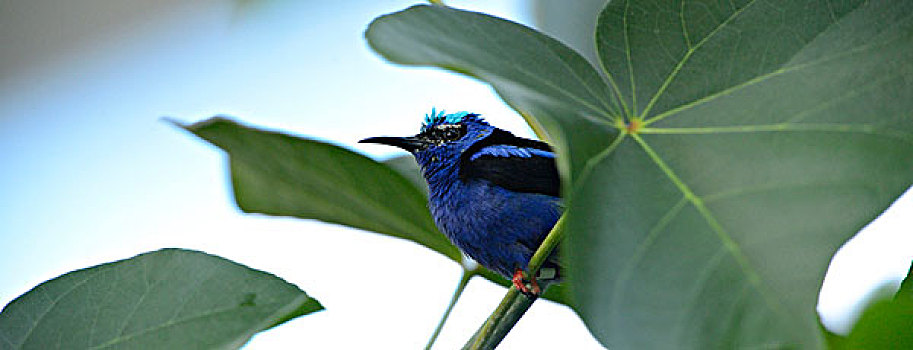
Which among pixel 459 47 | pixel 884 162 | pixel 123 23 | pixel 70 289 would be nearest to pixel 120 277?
pixel 70 289

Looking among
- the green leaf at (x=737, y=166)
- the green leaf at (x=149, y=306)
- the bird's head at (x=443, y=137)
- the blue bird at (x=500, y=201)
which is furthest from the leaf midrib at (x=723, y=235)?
the bird's head at (x=443, y=137)


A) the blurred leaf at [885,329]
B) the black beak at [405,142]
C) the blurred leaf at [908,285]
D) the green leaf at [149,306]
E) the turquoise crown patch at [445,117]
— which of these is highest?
the turquoise crown patch at [445,117]

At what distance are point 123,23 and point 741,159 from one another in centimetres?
202

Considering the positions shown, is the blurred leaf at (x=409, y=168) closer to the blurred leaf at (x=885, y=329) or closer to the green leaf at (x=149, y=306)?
the green leaf at (x=149, y=306)

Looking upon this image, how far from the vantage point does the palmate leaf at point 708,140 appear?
0.27 metres

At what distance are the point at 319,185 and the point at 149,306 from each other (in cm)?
15

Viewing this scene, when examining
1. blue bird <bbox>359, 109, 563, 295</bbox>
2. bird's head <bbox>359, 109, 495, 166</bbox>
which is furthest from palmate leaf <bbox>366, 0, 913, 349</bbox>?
bird's head <bbox>359, 109, 495, 166</bbox>

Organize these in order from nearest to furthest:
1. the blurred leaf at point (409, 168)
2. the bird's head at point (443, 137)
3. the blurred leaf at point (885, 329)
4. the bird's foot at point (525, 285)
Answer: the blurred leaf at point (885, 329), the bird's foot at point (525, 285), the blurred leaf at point (409, 168), the bird's head at point (443, 137)

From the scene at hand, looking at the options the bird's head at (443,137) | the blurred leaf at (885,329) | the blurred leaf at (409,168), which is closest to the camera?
the blurred leaf at (885,329)

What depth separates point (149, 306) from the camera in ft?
1.21

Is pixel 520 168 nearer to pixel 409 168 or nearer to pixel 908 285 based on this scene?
pixel 409 168

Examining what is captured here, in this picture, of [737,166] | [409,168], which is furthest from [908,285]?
[409,168]

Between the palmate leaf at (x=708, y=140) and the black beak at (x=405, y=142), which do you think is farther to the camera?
the black beak at (x=405, y=142)

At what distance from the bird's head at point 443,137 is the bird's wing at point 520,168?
54 millimetres
